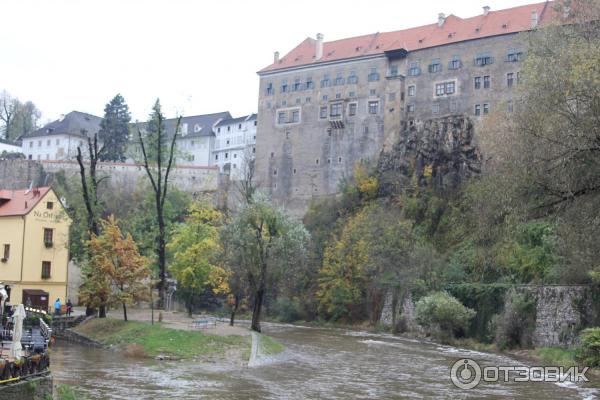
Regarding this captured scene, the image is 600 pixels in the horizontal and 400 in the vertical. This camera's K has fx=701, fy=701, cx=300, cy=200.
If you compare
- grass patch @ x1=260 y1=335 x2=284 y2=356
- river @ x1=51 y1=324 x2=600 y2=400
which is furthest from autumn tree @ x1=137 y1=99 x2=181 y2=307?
grass patch @ x1=260 y1=335 x2=284 y2=356

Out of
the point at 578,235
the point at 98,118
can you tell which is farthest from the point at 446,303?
the point at 98,118

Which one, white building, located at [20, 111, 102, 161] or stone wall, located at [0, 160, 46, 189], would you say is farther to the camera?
white building, located at [20, 111, 102, 161]

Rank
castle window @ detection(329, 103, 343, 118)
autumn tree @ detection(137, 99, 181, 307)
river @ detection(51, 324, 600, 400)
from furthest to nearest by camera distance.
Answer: castle window @ detection(329, 103, 343, 118) < autumn tree @ detection(137, 99, 181, 307) < river @ detection(51, 324, 600, 400)

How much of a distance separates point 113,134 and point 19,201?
156ft

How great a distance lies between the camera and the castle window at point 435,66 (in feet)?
246

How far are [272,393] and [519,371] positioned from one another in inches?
525

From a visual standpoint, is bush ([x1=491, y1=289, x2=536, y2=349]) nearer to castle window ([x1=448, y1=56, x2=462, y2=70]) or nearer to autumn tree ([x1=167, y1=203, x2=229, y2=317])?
autumn tree ([x1=167, y1=203, x2=229, y2=317])

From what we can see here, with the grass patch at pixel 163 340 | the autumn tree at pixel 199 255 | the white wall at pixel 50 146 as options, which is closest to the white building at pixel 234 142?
the white wall at pixel 50 146

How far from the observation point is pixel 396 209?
65.7 m

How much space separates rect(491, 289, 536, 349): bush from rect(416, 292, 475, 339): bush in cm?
360

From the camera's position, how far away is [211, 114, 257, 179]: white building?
104 metres

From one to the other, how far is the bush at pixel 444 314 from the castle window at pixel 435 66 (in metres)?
34.8

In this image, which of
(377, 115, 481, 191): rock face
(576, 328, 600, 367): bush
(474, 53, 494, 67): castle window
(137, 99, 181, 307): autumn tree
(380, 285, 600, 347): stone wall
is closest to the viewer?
(576, 328, 600, 367): bush

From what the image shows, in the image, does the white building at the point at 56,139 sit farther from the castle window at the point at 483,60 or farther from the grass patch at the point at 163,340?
the grass patch at the point at 163,340
